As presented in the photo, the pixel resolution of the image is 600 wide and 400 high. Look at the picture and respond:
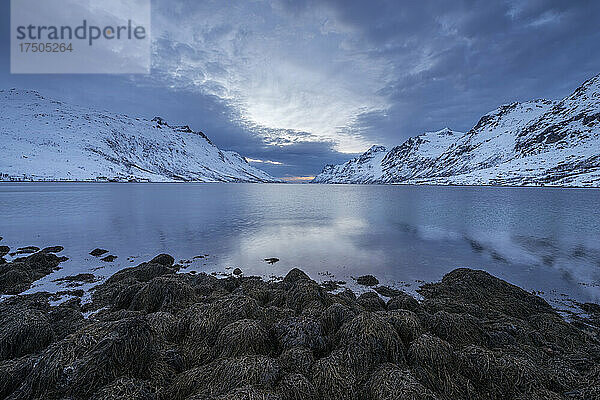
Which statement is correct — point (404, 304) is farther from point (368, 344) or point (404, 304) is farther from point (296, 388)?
point (296, 388)

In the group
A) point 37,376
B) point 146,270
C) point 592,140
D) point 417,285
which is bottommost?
point 417,285

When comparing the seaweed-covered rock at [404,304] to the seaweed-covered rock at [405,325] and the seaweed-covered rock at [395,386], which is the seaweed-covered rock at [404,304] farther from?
the seaweed-covered rock at [395,386]

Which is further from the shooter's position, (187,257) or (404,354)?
(187,257)

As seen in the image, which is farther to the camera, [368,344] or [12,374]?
[368,344]

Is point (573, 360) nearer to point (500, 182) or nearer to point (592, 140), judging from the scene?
point (500, 182)

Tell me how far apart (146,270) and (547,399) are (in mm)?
15899

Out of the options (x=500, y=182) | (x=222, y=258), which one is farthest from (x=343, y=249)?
(x=500, y=182)

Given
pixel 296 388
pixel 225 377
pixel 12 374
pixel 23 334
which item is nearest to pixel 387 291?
pixel 296 388

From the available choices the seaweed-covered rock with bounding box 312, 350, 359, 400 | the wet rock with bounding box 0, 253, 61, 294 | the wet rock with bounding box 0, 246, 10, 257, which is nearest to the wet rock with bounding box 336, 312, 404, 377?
the seaweed-covered rock with bounding box 312, 350, 359, 400

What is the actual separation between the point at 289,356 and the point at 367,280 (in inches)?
408

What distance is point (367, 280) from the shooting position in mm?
15109

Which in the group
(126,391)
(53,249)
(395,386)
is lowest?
(53,249)

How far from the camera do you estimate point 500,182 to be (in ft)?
608

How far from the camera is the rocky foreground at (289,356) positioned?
15.1 feet
